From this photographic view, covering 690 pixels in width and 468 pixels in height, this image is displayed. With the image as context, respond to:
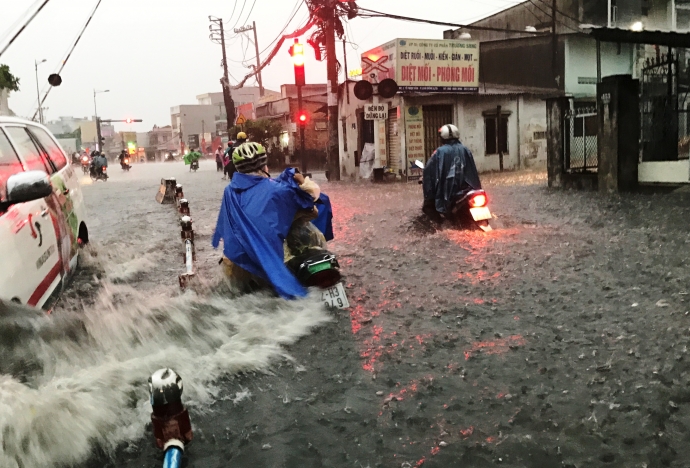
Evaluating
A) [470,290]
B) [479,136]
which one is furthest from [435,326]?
[479,136]

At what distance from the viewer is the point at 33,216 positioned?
437 centimetres

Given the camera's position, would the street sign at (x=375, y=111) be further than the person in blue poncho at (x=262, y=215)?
Yes

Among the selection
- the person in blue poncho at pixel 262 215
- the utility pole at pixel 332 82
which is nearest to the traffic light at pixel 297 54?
the utility pole at pixel 332 82

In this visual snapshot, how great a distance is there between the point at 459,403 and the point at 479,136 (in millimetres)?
22573

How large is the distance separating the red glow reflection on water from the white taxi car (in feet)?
9.55

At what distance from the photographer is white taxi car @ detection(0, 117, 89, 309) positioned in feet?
11.6

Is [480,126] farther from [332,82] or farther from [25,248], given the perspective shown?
[25,248]

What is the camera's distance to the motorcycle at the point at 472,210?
9000 millimetres

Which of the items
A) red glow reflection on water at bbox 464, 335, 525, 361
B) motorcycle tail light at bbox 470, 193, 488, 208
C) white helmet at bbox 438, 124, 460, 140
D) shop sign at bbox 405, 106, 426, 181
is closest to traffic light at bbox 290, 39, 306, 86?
shop sign at bbox 405, 106, 426, 181

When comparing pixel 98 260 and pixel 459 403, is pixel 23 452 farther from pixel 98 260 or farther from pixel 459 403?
pixel 98 260

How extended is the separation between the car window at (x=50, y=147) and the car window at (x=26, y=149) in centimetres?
21

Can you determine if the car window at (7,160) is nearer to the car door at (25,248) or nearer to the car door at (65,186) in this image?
the car door at (25,248)

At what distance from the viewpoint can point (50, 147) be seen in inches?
259

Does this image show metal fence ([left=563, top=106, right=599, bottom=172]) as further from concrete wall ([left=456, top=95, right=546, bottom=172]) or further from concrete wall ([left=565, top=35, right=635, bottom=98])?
concrete wall ([left=565, top=35, right=635, bottom=98])
